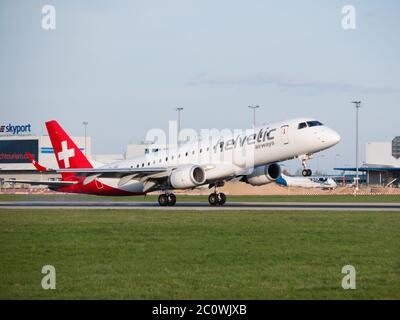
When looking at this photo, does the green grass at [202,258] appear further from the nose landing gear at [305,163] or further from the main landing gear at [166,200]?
the main landing gear at [166,200]

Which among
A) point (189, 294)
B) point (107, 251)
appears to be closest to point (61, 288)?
point (189, 294)

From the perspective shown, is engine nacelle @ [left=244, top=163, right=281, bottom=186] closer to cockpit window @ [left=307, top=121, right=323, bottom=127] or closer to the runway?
the runway

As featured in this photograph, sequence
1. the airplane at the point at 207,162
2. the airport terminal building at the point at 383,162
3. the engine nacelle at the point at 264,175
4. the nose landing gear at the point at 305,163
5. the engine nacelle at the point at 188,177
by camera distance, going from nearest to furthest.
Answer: the nose landing gear at the point at 305,163 < the airplane at the point at 207,162 < the engine nacelle at the point at 188,177 < the engine nacelle at the point at 264,175 < the airport terminal building at the point at 383,162

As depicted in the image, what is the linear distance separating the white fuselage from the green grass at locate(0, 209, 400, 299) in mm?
10751

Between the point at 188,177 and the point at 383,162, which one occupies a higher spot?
the point at 383,162

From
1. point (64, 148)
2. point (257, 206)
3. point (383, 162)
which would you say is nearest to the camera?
point (257, 206)

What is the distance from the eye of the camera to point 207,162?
Answer: 147ft

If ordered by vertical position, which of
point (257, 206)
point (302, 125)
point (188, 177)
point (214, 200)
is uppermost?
point (302, 125)

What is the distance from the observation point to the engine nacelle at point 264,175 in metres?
46.0

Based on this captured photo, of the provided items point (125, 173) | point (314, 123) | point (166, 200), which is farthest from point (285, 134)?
point (125, 173)

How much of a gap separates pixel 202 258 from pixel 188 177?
82.8 ft

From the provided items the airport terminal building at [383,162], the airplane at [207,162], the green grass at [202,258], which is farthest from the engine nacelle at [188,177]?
the airport terminal building at [383,162]

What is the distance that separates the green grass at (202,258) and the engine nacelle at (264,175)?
1534cm

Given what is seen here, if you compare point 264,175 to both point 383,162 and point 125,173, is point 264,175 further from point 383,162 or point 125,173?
point 383,162
